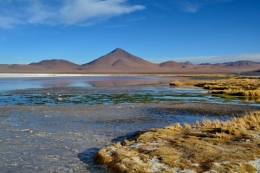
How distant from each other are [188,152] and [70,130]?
6553 millimetres

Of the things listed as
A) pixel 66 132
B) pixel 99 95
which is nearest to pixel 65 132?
pixel 66 132

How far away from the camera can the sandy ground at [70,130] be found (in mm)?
9023

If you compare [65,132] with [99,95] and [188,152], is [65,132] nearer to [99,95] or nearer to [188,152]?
[188,152]

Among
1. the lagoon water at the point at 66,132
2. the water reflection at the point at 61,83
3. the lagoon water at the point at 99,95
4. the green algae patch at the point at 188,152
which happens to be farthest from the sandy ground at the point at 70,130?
the water reflection at the point at 61,83

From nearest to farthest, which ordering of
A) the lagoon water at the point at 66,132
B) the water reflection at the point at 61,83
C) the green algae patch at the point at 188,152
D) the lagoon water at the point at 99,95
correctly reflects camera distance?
the green algae patch at the point at 188,152, the lagoon water at the point at 66,132, the lagoon water at the point at 99,95, the water reflection at the point at 61,83

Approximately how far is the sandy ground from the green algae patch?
3.10ft

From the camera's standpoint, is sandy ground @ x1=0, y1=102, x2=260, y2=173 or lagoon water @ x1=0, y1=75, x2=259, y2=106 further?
lagoon water @ x1=0, y1=75, x2=259, y2=106

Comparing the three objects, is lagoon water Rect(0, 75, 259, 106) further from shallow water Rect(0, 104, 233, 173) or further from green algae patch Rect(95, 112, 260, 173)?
green algae patch Rect(95, 112, 260, 173)

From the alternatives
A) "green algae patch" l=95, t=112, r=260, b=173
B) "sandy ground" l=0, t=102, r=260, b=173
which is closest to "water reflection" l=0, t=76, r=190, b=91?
"sandy ground" l=0, t=102, r=260, b=173

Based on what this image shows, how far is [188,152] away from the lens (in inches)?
355

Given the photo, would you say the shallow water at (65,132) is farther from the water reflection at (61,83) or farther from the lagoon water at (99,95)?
the water reflection at (61,83)

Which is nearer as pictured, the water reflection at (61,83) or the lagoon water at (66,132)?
the lagoon water at (66,132)

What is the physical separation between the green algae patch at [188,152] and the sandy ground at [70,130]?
94 cm

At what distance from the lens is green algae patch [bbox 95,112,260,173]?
7.89 metres
